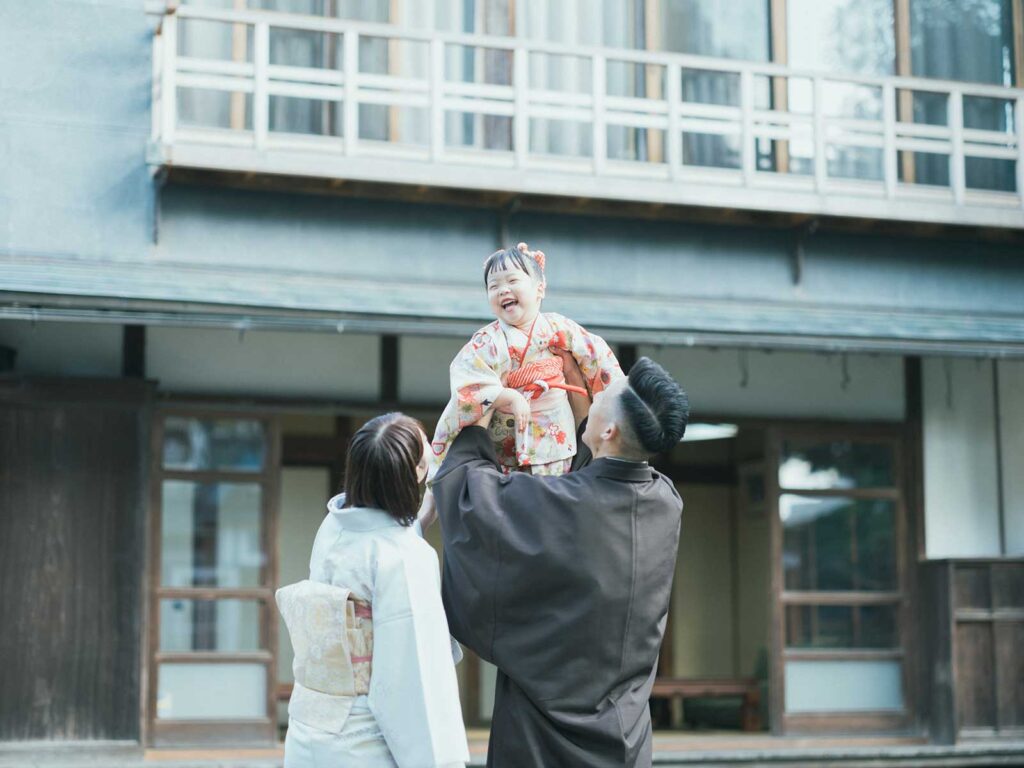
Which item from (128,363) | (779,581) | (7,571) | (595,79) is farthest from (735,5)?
(7,571)

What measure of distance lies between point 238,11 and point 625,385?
275 inches

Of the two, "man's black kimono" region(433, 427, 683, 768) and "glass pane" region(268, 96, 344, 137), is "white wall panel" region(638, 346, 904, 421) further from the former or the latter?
"man's black kimono" region(433, 427, 683, 768)

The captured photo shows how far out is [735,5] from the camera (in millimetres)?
11531

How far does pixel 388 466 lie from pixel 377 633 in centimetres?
38

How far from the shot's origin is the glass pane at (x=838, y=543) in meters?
10.9

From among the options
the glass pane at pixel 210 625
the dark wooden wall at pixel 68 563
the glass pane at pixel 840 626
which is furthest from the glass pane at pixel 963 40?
the dark wooden wall at pixel 68 563

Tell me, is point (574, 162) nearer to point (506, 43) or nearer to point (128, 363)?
point (506, 43)

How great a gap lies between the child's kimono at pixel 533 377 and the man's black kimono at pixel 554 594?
9.1 inches

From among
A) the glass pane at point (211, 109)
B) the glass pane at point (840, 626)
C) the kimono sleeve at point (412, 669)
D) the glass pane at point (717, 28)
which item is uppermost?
the glass pane at point (717, 28)

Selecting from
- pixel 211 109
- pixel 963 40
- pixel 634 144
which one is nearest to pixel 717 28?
pixel 634 144

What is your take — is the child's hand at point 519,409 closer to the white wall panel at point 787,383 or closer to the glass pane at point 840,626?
the white wall panel at point 787,383

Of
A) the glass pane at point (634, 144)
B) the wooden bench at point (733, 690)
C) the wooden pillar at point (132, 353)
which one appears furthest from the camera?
the wooden bench at point (733, 690)

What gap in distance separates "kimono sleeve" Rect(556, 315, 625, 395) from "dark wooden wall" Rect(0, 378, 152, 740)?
5809 mm

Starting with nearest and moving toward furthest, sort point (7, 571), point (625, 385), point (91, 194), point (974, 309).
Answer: point (625, 385) < point (7, 571) < point (91, 194) < point (974, 309)
